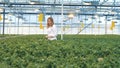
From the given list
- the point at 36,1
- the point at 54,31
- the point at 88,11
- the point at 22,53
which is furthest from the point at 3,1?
the point at 22,53

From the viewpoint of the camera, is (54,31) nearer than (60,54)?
No

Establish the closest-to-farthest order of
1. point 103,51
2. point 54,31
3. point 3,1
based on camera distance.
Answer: point 103,51
point 54,31
point 3,1

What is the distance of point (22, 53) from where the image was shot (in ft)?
21.9

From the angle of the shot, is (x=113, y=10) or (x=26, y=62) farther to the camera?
(x=113, y=10)

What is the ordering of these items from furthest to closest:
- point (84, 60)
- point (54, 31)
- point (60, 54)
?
point (54, 31)
point (60, 54)
point (84, 60)

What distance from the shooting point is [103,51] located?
22.5ft

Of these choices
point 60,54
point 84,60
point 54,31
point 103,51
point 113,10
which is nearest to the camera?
point 84,60

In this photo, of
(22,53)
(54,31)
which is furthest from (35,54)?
(54,31)

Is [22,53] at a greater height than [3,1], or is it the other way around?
[3,1]

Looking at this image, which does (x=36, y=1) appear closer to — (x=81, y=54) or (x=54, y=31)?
(x=54, y=31)

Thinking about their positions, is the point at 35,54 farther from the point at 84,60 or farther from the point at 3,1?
the point at 3,1

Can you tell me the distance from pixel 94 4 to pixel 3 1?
10.1 meters

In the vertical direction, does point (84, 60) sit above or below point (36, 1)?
below

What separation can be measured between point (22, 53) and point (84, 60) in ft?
5.42
